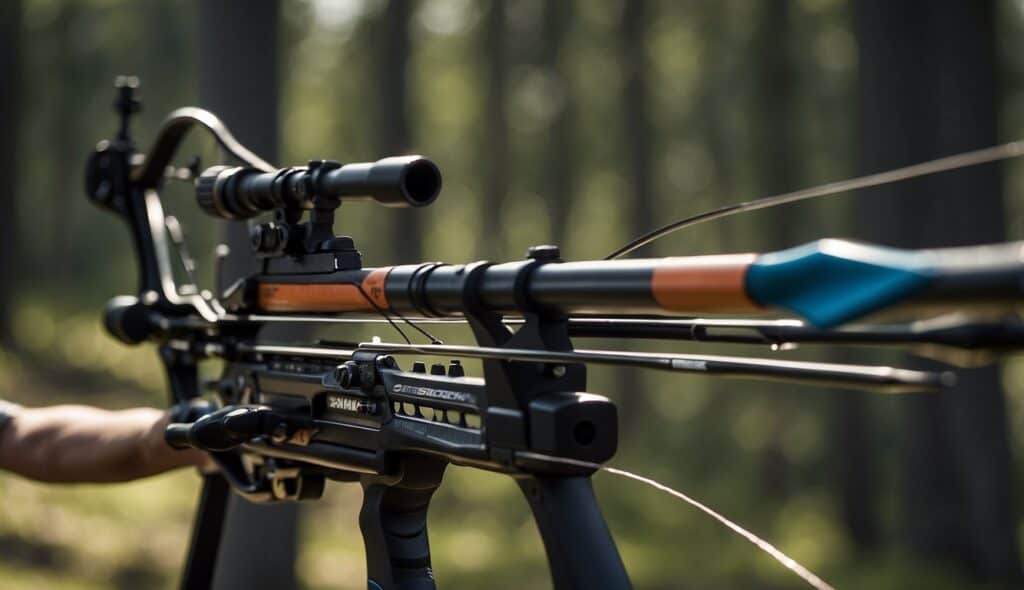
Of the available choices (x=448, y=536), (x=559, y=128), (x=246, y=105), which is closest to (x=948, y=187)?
(x=448, y=536)

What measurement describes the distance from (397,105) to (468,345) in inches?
442

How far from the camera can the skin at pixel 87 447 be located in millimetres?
4348

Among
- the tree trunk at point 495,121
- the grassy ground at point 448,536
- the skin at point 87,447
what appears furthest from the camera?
the tree trunk at point 495,121

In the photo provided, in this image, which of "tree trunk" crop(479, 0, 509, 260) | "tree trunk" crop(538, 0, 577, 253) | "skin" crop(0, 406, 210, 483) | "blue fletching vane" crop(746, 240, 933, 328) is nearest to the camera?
"blue fletching vane" crop(746, 240, 933, 328)

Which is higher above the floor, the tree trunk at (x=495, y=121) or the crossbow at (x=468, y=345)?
the tree trunk at (x=495, y=121)

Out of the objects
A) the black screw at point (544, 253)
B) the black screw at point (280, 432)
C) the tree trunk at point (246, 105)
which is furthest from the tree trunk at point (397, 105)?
the black screw at point (544, 253)

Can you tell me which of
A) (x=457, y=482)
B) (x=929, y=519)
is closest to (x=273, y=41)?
(x=929, y=519)

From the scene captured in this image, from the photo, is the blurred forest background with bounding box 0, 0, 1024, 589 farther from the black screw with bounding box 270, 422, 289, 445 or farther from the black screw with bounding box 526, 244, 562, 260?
the black screw with bounding box 526, 244, 562, 260

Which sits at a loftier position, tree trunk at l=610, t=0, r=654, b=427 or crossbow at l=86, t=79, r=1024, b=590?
tree trunk at l=610, t=0, r=654, b=427

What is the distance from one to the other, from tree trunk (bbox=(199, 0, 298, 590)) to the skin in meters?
2.07

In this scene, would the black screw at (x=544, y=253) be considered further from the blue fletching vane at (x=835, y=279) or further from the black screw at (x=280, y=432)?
the black screw at (x=280, y=432)

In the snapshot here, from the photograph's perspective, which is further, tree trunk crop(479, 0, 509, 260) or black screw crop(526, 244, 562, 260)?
tree trunk crop(479, 0, 509, 260)

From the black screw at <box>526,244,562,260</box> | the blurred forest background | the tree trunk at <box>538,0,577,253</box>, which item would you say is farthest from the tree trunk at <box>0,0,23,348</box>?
the black screw at <box>526,244,562,260</box>

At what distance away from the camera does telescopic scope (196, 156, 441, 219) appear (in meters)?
3.20
